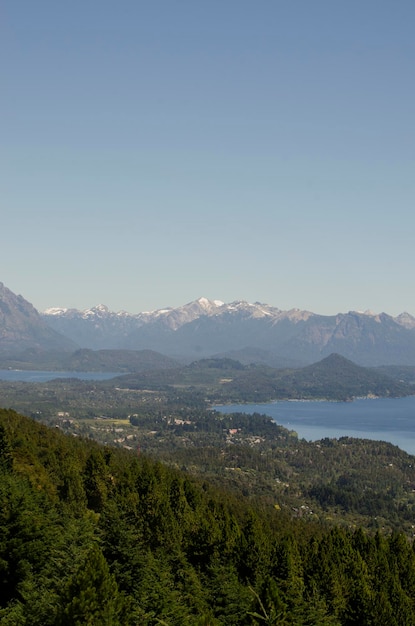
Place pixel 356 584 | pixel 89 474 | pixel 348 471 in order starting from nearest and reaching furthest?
pixel 356 584 → pixel 89 474 → pixel 348 471

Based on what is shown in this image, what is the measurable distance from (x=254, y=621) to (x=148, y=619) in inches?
241

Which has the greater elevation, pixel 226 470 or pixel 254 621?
pixel 254 621

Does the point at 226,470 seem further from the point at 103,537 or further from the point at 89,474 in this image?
the point at 103,537

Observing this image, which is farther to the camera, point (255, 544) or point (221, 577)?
point (255, 544)

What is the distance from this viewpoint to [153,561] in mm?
42969

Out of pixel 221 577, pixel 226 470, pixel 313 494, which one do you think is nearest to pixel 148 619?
pixel 221 577

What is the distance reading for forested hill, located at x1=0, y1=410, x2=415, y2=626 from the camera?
30.4 meters

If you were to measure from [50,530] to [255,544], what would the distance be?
21691 mm

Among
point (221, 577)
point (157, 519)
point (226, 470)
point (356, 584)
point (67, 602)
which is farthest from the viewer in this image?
point (226, 470)

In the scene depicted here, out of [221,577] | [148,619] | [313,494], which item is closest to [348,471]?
[313,494]

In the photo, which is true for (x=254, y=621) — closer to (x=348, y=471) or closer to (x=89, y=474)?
(x=89, y=474)

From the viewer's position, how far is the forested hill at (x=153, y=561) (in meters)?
30.4

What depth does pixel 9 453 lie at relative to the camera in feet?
218

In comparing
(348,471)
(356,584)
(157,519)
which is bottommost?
(348,471)
